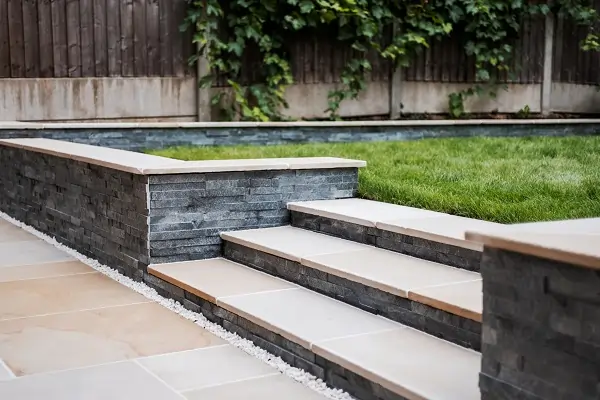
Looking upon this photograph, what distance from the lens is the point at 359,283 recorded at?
2.93 m

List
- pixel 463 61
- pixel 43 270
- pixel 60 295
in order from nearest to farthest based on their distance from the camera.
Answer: pixel 60 295 → pixel 43 270 → pixel 463 61

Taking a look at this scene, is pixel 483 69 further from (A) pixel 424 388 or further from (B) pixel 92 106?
(A) pixel 424 388

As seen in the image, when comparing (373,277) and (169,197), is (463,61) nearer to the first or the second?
(169,197)

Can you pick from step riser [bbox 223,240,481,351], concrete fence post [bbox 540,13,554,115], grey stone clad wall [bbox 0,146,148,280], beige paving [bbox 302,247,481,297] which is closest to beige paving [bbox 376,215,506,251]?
beige paving [bbox 302,247,481,297]

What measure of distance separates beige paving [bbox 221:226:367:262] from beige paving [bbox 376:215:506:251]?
0.70 ft

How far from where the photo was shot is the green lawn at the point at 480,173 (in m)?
3.46

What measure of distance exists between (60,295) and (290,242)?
108 cm

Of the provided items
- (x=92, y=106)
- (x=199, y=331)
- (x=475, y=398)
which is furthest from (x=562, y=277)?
(x=92, y=106)

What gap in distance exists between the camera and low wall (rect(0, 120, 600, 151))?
6.22 m

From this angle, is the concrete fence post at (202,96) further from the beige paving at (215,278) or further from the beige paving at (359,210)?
the beige paving at (215,278)

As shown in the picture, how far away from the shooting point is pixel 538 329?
174 centimetres

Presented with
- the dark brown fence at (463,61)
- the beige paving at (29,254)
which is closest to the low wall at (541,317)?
the beige paving at (29,254)

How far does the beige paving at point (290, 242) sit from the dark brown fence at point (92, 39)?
3.78 m

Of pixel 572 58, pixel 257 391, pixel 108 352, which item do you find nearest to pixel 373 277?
pixel 257 391
